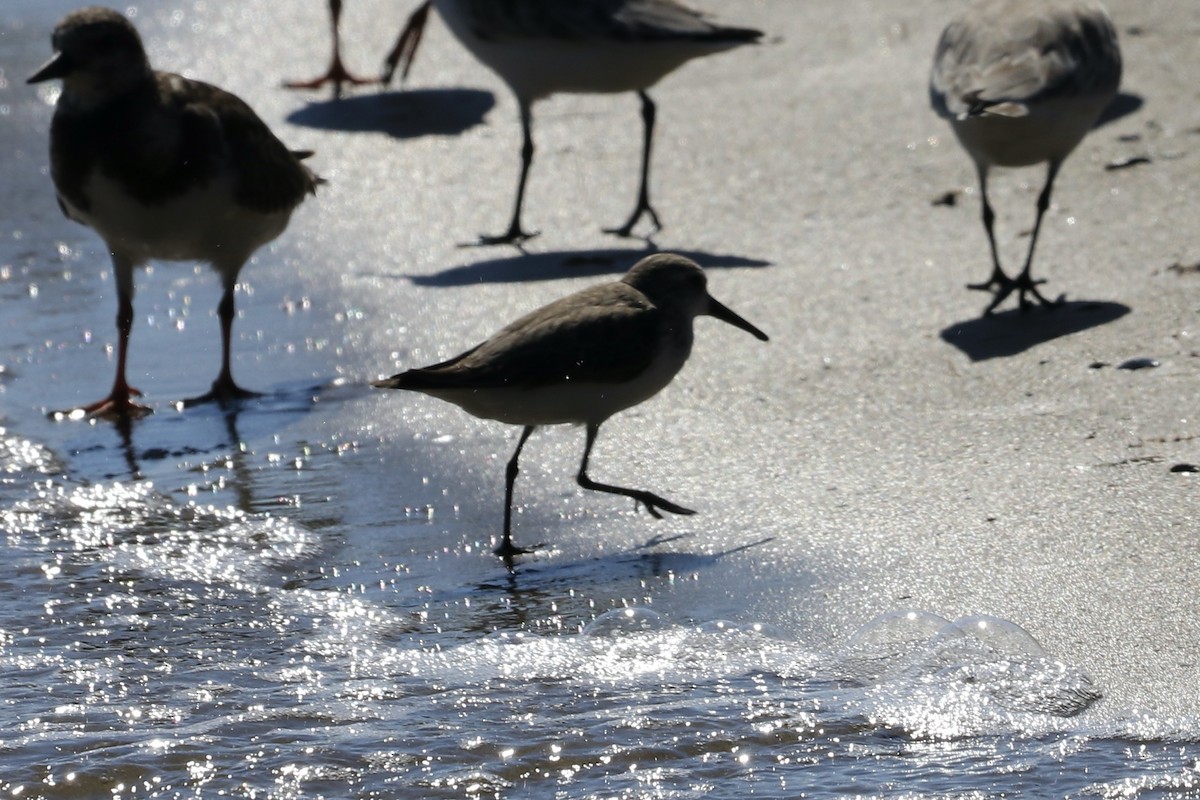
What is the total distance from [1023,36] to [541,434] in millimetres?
2985

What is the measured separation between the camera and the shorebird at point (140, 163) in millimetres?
7199

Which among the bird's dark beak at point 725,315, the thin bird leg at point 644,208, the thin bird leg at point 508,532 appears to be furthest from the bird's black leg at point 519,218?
the thin bird leg at point 508,532

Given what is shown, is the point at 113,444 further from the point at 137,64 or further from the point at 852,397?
the point at 852,397

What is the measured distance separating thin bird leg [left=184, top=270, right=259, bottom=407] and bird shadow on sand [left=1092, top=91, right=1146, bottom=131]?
484cm

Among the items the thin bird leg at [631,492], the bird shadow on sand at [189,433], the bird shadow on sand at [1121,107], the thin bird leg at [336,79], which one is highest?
the bird shadow on sand at [1121,107]

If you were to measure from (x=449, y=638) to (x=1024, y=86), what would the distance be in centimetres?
397

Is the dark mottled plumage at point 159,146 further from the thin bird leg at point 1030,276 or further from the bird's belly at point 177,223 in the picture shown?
the thin bird leg at point 1030,276

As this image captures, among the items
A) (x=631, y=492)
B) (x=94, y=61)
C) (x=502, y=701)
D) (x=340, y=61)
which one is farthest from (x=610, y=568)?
(x=340, y=61)

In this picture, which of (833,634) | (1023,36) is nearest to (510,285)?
(1023,36)

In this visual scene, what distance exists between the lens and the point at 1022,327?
7172 mm

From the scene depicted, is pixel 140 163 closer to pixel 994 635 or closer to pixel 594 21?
pixel 594 21

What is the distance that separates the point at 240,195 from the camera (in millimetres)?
7434

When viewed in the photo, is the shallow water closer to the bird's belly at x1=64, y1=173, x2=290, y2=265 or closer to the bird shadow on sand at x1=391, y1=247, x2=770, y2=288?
the bird's belly at x1=64, y1=173, x2=290, y2=265

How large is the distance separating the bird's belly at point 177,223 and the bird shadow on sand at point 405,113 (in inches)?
147
